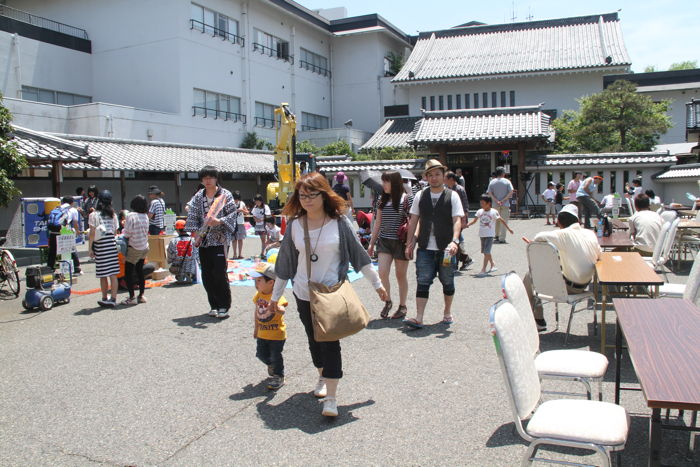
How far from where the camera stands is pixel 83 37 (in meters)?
31.5

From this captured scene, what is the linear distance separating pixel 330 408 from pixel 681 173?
20446mm

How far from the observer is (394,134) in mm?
34656

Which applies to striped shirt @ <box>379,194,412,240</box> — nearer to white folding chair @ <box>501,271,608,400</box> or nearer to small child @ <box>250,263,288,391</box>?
small child @ <box>250,263,288,391</box>

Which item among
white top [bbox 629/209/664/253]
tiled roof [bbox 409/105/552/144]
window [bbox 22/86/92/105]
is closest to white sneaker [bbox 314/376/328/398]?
white top [bbox 629/209/664/253]

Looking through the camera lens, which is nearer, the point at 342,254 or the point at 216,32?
the point at 342,254

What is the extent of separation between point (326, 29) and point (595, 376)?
42.3 m

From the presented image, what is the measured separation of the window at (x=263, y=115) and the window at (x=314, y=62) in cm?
546

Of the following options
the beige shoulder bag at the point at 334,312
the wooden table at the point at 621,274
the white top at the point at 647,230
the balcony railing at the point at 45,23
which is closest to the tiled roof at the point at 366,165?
the balcony railing at the point at 45,23

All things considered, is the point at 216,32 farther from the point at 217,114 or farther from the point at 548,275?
the point at 548,275

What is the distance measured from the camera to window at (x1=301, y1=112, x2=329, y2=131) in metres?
41.1

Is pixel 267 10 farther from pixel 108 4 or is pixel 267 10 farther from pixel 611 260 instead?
pixel 611 260

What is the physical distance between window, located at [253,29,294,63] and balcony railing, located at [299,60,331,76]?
178cm

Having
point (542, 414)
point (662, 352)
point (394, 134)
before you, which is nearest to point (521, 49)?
point (394, 134)

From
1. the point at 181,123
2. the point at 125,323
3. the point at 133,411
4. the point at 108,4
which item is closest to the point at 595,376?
the point at 133,411
